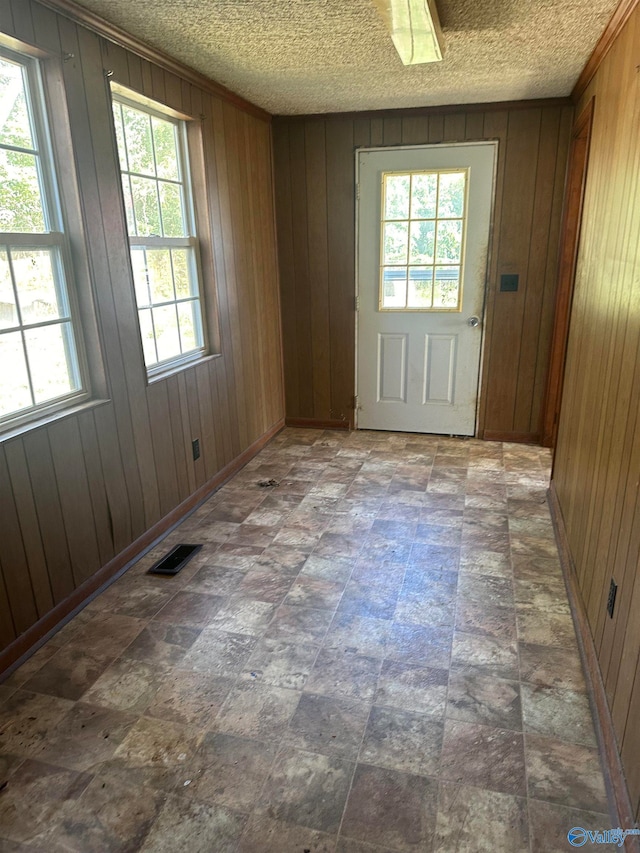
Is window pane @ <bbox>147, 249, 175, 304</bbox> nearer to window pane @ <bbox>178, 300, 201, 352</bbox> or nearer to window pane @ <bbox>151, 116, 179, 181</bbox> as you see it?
window pane @ <bbox>178, 300, 201, 352</bbox>

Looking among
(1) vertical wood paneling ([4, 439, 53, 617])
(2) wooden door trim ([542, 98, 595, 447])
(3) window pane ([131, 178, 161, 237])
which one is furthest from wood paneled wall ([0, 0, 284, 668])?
(2) wooden door trim ([542, 98, 595, 447])

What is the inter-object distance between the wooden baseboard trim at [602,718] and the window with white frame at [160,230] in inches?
89.2

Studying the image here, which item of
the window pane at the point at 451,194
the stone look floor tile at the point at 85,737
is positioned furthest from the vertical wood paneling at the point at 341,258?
the stone look floor tile at the point at 85,737

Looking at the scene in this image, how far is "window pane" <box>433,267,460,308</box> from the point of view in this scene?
410cm

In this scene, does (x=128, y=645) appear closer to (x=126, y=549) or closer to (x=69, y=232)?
(x=126, y=549)

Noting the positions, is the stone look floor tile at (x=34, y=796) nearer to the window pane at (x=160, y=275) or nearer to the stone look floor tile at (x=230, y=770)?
the stone look floor tile at (x=230, y=770)

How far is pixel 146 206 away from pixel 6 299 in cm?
106

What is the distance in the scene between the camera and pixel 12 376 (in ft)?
6.81

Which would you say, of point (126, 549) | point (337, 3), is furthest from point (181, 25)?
point (126, 549)

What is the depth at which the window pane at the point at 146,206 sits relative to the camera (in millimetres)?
2738

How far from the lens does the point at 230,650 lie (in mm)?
2117

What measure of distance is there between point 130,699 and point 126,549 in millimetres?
928

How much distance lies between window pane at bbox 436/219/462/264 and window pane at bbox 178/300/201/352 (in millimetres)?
1855

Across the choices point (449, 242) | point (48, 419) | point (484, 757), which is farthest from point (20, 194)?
point (449, 242)
